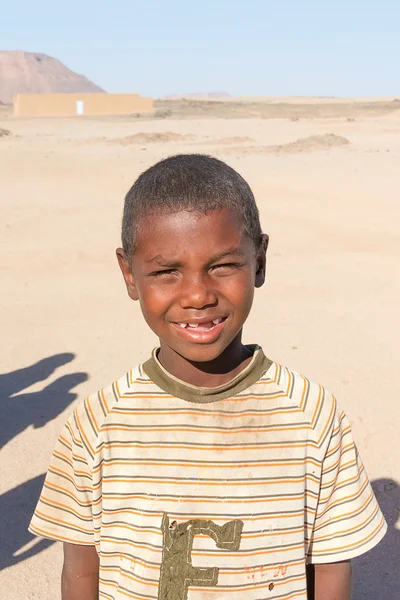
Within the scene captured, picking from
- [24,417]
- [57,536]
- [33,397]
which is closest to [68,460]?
[57,536]

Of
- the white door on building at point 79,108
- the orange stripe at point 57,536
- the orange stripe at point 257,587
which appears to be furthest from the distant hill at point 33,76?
the orange stripe at point 257,587

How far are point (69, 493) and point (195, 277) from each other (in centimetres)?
56

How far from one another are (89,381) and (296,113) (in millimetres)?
40079

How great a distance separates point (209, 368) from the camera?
1609 mm

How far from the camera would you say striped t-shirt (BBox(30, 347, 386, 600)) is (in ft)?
4.96

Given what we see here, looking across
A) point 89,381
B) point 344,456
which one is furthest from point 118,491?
point 89,381

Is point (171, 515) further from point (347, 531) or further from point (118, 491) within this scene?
point (347, 531)

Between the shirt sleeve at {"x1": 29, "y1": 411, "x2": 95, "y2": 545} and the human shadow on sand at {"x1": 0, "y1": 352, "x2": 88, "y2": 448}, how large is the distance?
2.99 m

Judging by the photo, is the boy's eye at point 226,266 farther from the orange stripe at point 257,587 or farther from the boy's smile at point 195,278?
the orange stripe at point 257,587

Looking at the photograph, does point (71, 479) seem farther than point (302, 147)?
No

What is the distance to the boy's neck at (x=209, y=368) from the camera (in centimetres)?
161

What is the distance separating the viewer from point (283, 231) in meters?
9.52

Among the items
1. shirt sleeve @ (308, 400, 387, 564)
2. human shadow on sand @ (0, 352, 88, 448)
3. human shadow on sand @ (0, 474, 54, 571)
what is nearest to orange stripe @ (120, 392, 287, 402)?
shirt sleeve @ (308, 400, 387, 564)

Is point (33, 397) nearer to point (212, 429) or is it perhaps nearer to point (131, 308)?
point (131, 308)
